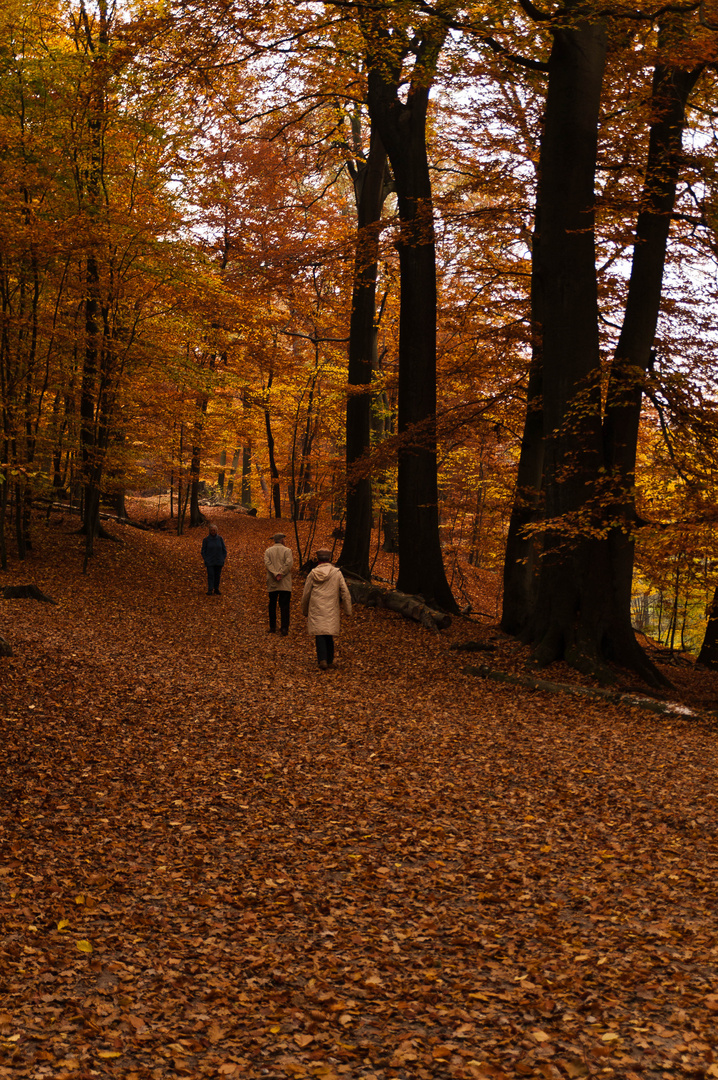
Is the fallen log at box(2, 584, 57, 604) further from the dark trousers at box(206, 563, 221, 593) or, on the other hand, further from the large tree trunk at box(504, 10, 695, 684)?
the large tree trunk at box(504, 10, 695, 684)

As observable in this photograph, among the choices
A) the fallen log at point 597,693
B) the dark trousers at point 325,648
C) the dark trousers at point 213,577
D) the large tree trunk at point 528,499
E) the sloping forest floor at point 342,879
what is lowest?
the sloping forest floor at point 342,879

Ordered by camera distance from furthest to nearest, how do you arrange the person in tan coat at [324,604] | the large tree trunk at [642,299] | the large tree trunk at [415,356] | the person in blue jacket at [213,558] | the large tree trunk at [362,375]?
1. the large tree trunk at [362,375]
2. the person in blue jacket at [213,558]
3. the large tree trunk at [415,356]
4. the large tree trunk at [642,299]
5. the person in tan coat at [324,604]

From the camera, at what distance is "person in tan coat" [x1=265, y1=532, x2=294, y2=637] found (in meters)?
13.1

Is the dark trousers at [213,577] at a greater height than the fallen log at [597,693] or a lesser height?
greater

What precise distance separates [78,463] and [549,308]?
9146mm

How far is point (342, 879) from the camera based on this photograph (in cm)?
517

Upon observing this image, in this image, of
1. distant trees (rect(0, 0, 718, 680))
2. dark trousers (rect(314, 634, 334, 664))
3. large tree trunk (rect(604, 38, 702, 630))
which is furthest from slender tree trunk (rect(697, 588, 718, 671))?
dark trousers (rect(314, 634, 334, 664))

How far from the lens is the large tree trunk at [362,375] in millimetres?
16625

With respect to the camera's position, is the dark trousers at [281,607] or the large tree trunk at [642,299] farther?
the dark trousers at [281,607]

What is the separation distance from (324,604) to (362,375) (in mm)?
7678

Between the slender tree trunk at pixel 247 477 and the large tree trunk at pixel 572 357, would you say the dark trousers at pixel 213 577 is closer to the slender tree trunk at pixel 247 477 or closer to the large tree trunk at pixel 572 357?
the large tree trunk at pixel 572 357

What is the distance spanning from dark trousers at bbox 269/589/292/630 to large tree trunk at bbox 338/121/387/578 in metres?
3.61

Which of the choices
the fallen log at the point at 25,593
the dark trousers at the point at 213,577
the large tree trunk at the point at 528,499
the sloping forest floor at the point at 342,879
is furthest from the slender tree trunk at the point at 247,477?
the sloping forest floor at the point at 342,879

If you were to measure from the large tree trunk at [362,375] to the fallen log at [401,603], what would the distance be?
3.43 ft
